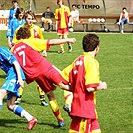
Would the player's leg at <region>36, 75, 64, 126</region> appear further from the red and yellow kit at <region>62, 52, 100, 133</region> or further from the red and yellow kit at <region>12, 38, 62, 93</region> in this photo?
the red and yellow kit at <region>62, 52, 100, 133</region>

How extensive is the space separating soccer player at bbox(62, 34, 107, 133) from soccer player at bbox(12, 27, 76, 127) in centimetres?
199

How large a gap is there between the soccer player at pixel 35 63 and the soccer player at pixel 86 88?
199 centimetres

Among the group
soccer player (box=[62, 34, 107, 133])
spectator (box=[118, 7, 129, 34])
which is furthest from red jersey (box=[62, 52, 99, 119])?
spectator (box=[118, 7, 129, 34])

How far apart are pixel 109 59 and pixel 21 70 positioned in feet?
35.0

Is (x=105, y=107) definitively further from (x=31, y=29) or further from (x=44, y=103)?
(x=31, y=29)

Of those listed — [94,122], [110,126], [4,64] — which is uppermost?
[4,64]

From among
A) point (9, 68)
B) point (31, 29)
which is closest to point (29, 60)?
point (9, 68)

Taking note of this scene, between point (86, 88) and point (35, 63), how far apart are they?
2.49 meters

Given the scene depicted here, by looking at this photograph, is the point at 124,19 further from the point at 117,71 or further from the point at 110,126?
the point at 110,126

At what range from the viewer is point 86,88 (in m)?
6.18

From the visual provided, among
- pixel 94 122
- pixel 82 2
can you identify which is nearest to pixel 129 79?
pixel 94 122

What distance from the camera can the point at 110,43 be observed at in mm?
25484

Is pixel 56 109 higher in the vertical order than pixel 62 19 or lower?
lower

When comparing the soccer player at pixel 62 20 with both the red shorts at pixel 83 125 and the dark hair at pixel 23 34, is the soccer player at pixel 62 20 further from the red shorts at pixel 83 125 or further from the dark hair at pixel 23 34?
the red shorts at pixel 83 125
